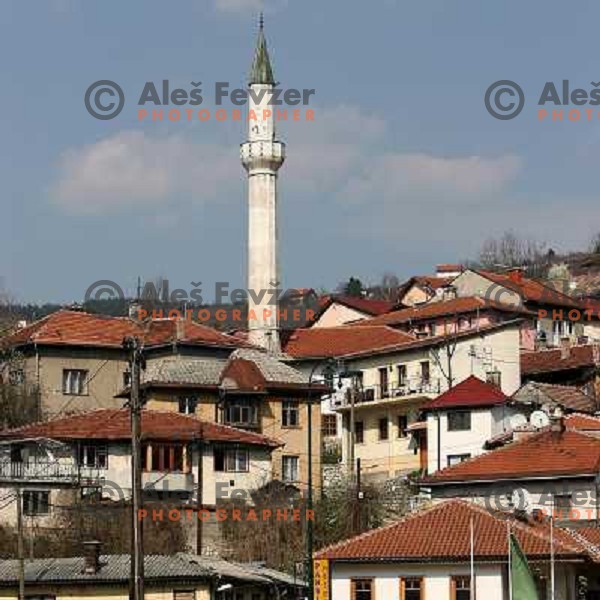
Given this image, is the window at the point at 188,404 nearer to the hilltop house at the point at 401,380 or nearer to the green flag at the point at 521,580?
the hilltop house at the point at 401,380

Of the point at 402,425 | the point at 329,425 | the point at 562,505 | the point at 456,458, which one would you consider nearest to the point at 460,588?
the point at 562,505

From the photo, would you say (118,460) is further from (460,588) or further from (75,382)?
(460,588)

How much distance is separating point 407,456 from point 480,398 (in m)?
7.22

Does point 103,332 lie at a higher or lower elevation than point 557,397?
higher

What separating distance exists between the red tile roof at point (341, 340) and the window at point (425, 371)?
2.21 meters

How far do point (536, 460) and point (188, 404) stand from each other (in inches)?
688

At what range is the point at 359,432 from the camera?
232 ft

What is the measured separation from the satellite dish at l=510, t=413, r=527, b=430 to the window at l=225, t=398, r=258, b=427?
30.9 ft

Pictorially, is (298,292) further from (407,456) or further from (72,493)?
(72,493)

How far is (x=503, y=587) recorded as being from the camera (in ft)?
129

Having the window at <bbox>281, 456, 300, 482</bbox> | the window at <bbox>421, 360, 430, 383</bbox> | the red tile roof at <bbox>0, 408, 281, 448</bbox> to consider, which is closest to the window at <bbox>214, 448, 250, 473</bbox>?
the red tile roof at <bbox>0, 408, 281, 448</bbox>

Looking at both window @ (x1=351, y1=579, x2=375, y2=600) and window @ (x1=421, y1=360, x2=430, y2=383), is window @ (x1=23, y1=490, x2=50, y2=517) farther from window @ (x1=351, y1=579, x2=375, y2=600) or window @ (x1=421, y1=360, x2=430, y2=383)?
window @ (x1=421, y1=360, x2=430, y2=383)

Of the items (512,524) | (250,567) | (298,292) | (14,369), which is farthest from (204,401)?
(298,292)

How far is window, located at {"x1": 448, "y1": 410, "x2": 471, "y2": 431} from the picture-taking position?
198 ft
